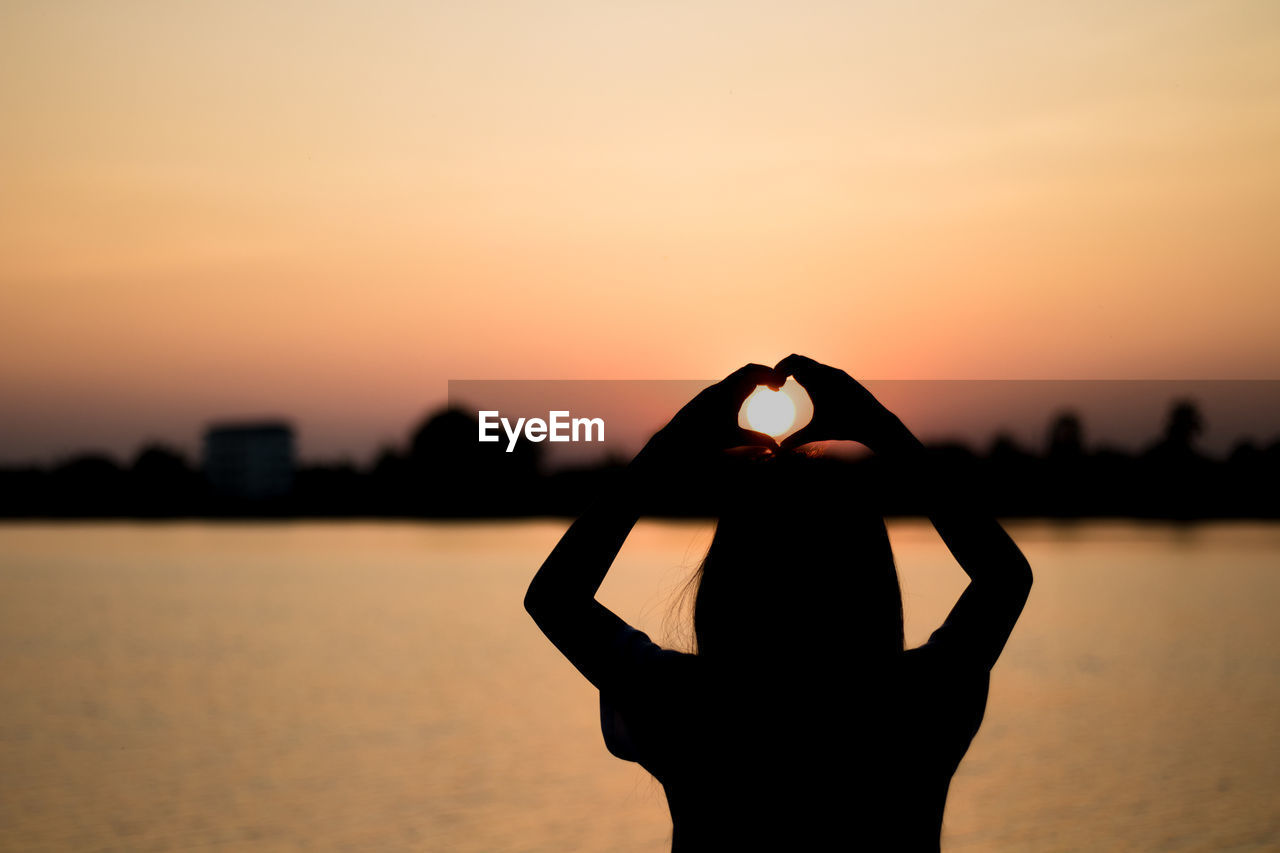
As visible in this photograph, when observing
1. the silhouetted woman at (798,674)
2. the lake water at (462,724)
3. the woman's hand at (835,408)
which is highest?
the woman's hand at (835,408)

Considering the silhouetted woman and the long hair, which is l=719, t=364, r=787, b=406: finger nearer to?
the silhouetted woman

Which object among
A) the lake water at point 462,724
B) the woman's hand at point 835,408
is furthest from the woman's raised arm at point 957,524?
the lake water at point 462,724

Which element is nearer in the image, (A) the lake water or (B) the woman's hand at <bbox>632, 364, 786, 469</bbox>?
(B) the woman's hand at <bbox>632, 364, 786, 469</bbox>

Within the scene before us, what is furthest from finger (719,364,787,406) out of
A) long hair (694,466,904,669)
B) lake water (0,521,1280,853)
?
lake water (0,521,1280,853)

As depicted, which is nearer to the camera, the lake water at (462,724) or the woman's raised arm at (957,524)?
the woman's raised arm at (957,524)

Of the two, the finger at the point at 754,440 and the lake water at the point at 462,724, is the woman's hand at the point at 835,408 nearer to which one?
the finger at the point at 754,440

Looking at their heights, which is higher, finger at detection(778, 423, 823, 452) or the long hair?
finger at detection(778, 423, 823, 452)

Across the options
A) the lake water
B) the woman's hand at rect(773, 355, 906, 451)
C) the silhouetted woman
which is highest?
the woman's hand at rect(773, 355, 906, 451)
